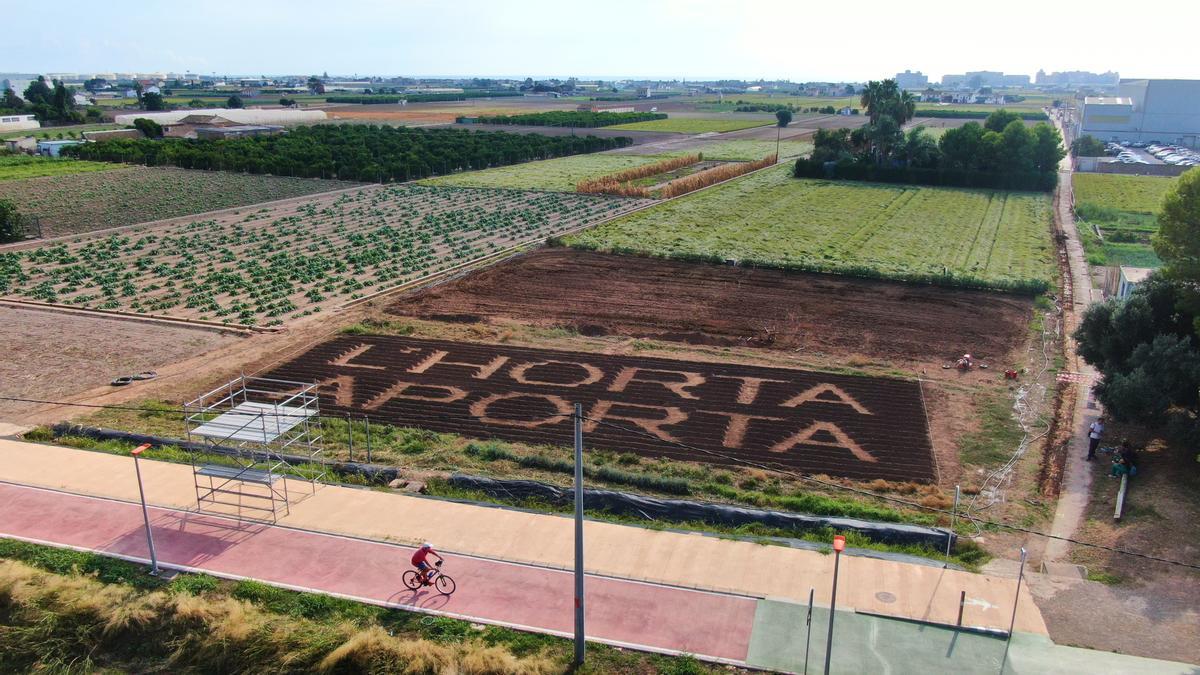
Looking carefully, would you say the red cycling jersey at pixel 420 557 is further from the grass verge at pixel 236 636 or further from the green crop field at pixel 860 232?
the green crop field at pixel 860 232

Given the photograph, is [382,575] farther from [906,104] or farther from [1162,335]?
[906,104]

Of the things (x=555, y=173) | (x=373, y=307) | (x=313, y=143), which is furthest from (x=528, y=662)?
(x=313, y=143)

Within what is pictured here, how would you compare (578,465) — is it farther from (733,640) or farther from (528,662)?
(733,640)

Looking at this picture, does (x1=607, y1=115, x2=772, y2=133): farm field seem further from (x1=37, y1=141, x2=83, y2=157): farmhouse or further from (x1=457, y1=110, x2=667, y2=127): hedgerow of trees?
(x1=37, y1=141, x2=83, y2=157): farmhouse

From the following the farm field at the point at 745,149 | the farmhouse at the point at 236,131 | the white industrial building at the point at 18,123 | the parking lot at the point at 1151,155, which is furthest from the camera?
the white industrial building at the point at 18,123

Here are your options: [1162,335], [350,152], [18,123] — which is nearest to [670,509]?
[1162,335]

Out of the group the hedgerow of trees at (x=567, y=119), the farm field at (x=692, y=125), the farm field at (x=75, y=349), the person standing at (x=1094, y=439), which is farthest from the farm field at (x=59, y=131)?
the person standing at (x=1094, y=439)
